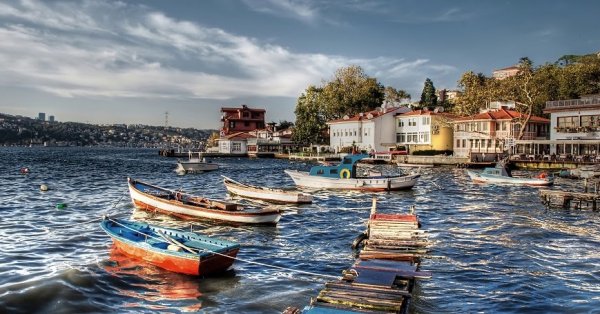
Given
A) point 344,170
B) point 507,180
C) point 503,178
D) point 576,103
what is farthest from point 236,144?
point 507,180

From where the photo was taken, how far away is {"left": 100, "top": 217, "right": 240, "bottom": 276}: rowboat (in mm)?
16672

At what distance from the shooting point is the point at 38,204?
3725cm

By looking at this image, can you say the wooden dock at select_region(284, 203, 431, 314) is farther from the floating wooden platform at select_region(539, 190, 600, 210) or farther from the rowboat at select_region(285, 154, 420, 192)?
the rowboat at select_region(285, 154, 420, 192)

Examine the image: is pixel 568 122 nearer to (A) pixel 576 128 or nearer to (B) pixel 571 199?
(A) pixel 576 128

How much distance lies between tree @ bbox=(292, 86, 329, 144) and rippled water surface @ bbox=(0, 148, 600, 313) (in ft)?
290

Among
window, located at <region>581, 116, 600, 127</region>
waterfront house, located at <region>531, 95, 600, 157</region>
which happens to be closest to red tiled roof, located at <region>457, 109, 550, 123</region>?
waterfront house, located at <region>531, 95, 600, 157</region>

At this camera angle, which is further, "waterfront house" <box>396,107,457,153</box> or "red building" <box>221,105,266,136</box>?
"red building" <box>221,105,266,136</box>

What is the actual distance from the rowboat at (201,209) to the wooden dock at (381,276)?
7997 millimetres

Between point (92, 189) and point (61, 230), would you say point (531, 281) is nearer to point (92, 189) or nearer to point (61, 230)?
point (61, 230)

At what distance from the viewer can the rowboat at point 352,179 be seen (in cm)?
4603

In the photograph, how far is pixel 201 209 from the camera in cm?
2762

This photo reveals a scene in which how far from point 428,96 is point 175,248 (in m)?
135

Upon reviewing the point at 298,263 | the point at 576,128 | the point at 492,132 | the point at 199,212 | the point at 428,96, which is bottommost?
the point at 298,263

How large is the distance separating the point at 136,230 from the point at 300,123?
106633mm
